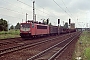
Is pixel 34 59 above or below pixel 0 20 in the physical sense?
below

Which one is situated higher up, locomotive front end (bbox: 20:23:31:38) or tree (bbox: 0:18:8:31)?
tree (bbox: 0:18:8:31)

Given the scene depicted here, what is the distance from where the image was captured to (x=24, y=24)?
35938 millimetres

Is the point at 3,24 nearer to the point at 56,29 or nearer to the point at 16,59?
the point at 56,29

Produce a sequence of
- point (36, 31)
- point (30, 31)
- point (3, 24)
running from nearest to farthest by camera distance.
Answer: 1. point (30, 31)
2. point (36, 31)
3. point (3, 24)

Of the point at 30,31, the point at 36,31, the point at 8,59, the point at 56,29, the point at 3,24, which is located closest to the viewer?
the point at 8,59

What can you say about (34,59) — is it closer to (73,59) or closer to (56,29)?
(73,59)

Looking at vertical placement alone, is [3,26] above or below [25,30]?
above

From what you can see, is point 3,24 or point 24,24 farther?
point 3,24

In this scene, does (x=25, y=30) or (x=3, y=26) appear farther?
(x=3, y=26)

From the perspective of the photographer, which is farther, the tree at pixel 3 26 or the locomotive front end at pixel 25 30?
the tree at pixel 3 26

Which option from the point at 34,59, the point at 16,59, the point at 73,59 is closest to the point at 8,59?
the point at 16,59

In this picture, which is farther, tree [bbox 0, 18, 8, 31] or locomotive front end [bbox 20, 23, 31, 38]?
tree [bbox 0, 18, 8, 31]

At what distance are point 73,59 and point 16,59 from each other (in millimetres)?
3887

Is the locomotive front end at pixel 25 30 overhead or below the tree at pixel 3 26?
below
